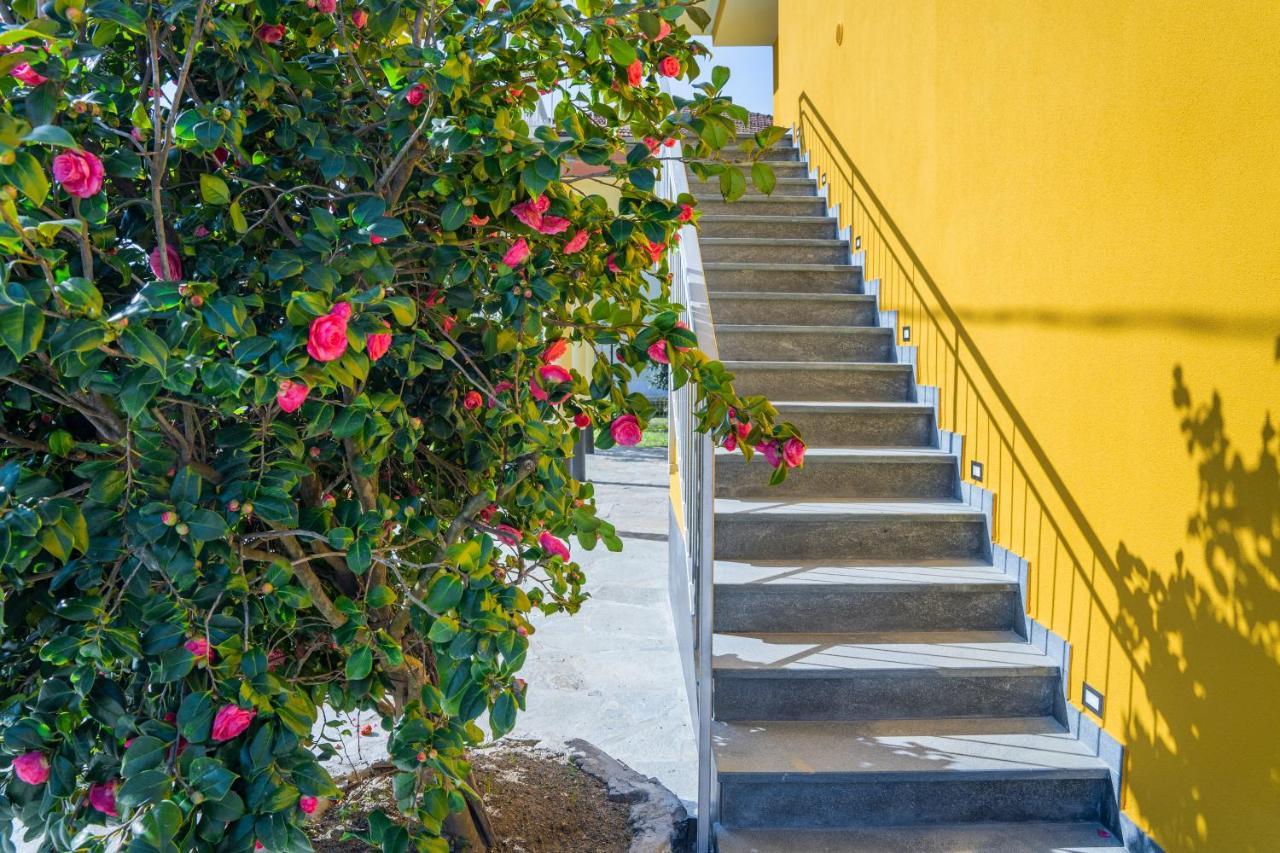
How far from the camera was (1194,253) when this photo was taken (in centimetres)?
204

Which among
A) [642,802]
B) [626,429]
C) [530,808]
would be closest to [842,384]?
[642,802]

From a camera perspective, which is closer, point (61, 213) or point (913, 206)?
point (61, 213)

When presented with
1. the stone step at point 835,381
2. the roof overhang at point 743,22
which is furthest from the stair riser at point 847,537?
the roof overhang at point 743,22

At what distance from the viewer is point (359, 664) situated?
1355 millimetres

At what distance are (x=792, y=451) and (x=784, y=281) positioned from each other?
338 centimetres

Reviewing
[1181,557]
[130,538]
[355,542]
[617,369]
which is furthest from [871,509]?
[130,538]

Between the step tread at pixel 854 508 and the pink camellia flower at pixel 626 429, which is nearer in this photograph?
the pink camellia flower at pixel 626 429

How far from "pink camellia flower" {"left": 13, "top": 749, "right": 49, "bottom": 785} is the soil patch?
930mm

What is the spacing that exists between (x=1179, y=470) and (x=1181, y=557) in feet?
0.69

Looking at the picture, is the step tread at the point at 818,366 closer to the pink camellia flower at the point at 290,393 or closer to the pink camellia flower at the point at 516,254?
the pink camellia flower at the point at 516,254

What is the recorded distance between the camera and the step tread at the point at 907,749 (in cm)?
239

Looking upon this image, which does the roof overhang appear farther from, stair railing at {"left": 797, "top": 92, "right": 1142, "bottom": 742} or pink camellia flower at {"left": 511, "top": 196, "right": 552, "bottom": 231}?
pink camellia flower at {"left": 511, "top": 196, "right": 552, "bottom": 231}

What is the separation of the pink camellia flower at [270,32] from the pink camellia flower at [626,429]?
2.73 ft

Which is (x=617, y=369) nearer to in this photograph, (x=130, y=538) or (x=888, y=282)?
(x=130, y=538)
